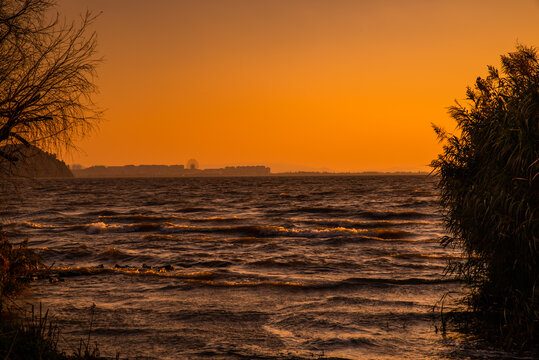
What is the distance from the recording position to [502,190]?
848 cm

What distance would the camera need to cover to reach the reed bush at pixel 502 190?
26.9 feet

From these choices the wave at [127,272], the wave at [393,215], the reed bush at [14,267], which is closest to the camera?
the reed bush at [14,267]

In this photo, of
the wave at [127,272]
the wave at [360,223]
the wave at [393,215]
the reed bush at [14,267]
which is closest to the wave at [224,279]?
A: the wave at [127,272]

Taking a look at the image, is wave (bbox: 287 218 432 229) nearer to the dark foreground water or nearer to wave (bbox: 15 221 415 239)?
wave (bbox: 15 221 415 239)

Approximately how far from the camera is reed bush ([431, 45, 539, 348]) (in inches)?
323

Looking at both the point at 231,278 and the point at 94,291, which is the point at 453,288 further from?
the point at 94,291

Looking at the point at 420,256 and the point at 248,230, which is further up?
the point at 420,256

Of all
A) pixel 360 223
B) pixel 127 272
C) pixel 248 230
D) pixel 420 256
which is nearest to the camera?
pixel 127 272

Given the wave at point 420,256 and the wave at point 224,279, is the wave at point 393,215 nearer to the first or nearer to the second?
the wave at point 420,256

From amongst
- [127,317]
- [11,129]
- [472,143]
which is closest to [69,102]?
[11,129]

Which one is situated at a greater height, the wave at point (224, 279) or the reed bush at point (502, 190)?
the reed bush at point (502, 190)

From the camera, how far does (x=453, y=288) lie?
13070 millimetres

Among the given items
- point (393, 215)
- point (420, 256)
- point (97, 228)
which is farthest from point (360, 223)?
point (97, 228)

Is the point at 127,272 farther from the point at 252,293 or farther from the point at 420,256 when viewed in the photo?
the point at 420,256
